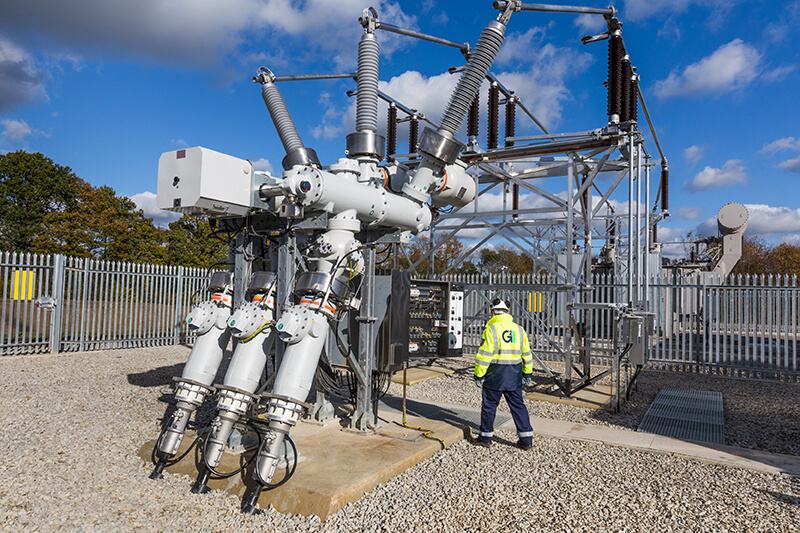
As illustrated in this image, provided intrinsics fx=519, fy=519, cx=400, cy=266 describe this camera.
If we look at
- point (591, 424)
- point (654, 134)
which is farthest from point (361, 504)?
point (654, 134)

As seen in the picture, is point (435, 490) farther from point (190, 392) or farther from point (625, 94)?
point (625, 94)

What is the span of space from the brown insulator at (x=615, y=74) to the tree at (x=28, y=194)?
3510 cm

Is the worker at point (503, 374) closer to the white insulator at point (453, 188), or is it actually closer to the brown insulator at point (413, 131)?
the white insulator at point (453, 188)

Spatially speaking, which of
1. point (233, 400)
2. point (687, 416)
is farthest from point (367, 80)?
point (687, 416)

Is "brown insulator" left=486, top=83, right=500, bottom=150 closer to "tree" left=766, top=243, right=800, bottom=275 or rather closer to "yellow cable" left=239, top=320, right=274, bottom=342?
"yellow cable" left=239, top=320, right=274, bottom=342

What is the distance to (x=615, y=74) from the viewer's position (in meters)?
8.38

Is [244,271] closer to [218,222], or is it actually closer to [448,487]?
[218,222]

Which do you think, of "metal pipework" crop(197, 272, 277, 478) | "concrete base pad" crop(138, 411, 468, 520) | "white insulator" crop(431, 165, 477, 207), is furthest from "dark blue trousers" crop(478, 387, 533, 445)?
"metal pipework" crop(197, 272, 277, 478)

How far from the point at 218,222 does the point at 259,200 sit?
864 millimetres

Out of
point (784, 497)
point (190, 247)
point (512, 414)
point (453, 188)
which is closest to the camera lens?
point (784, 497)

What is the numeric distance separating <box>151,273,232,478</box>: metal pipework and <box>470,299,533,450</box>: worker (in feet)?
9.30

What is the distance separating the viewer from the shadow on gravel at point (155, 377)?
8930 mm

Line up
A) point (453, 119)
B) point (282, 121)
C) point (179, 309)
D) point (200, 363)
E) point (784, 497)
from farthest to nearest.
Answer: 1. point (179, 309)
2. point (282, 121)
3. point (453, 119)
4. point (200, 363)
5. point (784, 497)

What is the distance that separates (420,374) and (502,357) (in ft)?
16.7
